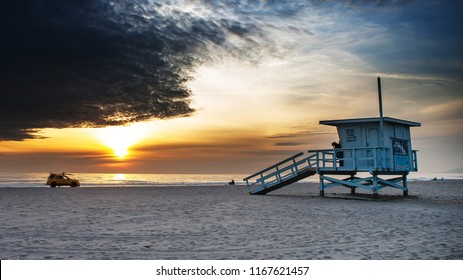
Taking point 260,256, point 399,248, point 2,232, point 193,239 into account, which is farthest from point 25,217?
point 399,248

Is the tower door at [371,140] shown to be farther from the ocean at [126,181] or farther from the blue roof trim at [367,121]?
the ocean at [126,181]

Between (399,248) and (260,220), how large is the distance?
5.85m

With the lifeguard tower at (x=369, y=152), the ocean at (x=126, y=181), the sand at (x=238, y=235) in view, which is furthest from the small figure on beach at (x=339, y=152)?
the ocean at (x=126, y=181)

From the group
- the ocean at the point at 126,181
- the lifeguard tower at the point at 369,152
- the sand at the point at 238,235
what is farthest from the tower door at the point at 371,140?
the ocean at the point at 126,181

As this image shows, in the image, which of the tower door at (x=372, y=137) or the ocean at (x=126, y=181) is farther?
the ocean at (x=126, y=181)

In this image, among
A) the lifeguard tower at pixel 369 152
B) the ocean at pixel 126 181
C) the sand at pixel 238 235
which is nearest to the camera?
the sand at pixel 238 235

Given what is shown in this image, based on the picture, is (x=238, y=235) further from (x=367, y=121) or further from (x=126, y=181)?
(x=126, y=181)

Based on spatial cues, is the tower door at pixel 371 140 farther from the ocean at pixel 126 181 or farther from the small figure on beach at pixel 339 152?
the ocean at pixel 126 181

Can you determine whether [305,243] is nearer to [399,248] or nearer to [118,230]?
[399,248]

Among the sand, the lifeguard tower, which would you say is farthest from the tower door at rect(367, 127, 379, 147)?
the sand

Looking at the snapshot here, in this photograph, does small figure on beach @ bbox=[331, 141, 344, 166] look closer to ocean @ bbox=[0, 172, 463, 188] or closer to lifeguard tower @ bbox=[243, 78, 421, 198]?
lifeguard tower @ bbox=[243, 78, 421, 198]

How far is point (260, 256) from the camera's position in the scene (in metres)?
8.12

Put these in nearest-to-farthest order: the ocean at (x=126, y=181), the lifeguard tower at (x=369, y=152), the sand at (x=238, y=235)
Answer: the sand at (x=238, y=235)
the lifeguard tower at (x=369, y=152)
the ocean at (x=126, y=181)

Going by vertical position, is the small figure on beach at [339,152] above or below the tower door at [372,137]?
below
